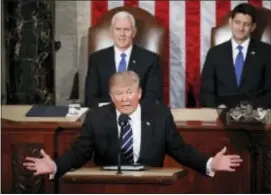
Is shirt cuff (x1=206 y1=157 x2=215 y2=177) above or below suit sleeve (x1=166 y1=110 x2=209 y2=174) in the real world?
below

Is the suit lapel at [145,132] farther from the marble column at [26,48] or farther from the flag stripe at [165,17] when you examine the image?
the flag stripe at [165,17]

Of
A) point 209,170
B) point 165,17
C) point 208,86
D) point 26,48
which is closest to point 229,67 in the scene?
point 208,86

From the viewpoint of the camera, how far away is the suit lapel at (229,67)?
4.70 metres

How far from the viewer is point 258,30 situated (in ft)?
16.4

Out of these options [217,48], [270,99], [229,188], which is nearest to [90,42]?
[217,48]

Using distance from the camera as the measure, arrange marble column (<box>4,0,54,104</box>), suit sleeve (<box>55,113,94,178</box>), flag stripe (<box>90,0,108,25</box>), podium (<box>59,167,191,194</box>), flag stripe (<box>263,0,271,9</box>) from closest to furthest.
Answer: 1. podium (<box>59,167,191,194</box>)
2. suit sleeve (<box>55,113,94,178</box>)
3. marble column (<box>4,0,54,104</box>)
4. flag stripe (<box>263,0,271,9</box>)
5. flag stripe (<box>90,0,108,25</box>)

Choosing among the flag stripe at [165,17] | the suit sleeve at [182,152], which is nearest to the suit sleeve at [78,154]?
the suit sleeve at [182,152]

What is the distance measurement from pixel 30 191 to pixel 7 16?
5.60 ft

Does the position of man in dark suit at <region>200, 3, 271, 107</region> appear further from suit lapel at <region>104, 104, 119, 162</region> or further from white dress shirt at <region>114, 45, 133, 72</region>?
suit lapel at <region>104, 104, 119, 162</region>

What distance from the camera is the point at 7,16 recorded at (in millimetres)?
5211

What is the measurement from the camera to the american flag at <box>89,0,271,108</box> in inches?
217

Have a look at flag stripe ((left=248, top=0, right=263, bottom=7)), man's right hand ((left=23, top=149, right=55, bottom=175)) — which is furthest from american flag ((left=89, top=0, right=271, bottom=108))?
man's right hand ((left=23, top=149, right=55, bottom=175))

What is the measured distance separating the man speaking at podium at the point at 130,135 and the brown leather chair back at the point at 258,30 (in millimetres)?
1761

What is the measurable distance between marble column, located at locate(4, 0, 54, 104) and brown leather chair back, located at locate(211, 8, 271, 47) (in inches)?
41.5
